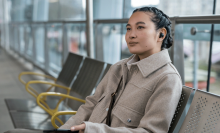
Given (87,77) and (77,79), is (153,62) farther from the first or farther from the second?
(77,79)

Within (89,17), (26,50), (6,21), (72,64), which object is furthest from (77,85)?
(6,21)

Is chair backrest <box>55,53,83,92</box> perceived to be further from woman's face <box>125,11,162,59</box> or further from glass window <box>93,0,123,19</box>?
woman's face <box>125,11,162,59</box>

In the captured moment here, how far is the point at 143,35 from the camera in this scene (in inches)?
53.2

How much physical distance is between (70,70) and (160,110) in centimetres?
222

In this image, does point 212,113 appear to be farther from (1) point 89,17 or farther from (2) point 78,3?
(2) point 78,3

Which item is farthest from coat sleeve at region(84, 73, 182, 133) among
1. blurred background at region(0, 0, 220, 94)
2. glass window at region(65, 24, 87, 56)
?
glass window at region(65, 24, 87, 56)

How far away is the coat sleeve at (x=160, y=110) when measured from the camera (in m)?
1.16

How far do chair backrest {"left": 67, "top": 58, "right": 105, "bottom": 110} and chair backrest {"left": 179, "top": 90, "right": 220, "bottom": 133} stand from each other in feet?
4.29

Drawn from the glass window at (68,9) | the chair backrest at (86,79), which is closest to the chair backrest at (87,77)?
the chair backrest at (86,79)

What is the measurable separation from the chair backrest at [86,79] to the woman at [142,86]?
38.8 inches

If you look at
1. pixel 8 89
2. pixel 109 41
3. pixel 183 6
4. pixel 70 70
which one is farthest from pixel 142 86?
pixel 8 89

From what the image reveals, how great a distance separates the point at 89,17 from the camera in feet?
11.5

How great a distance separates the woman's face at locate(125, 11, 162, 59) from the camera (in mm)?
1352

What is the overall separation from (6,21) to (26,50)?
513 cm
